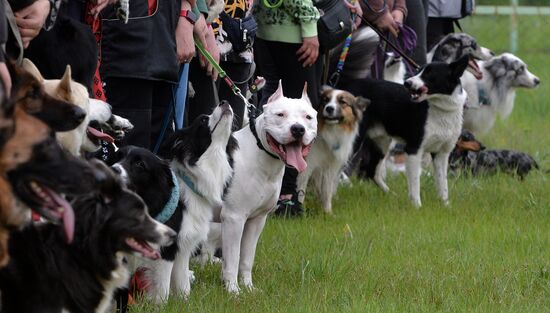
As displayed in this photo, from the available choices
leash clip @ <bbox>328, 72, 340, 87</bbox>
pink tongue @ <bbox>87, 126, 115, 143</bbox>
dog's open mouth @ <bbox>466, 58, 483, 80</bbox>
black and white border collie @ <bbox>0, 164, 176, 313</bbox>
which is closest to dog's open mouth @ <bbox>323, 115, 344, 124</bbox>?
leash clip @ <bbox>328, 72, 340, 87</bbox>

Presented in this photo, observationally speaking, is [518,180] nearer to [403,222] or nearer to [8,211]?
[403,222]

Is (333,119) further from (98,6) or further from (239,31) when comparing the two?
(98,6)

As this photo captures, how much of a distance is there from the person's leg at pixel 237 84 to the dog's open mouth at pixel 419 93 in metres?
2.47

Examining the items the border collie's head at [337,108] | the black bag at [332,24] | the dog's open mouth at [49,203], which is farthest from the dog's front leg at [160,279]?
the border collie's head at [337,108]

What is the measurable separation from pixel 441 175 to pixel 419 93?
73 cm

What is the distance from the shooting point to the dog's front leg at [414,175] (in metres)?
9.35

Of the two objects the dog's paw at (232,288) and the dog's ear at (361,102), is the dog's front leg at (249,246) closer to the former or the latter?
the dog's paw at (232,288)

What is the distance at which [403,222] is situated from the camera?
823cm

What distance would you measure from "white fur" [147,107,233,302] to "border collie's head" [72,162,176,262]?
3.44 feet

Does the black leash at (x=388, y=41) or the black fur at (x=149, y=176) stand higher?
the black fur at (x=149, y=176)

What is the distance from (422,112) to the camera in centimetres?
949

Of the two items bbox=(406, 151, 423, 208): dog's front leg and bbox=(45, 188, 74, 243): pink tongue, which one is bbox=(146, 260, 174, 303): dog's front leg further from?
bbox=(406, 151, 423, 208): dog's front leg

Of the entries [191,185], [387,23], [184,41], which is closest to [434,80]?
[387,23]

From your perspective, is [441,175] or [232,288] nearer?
[232,288]
